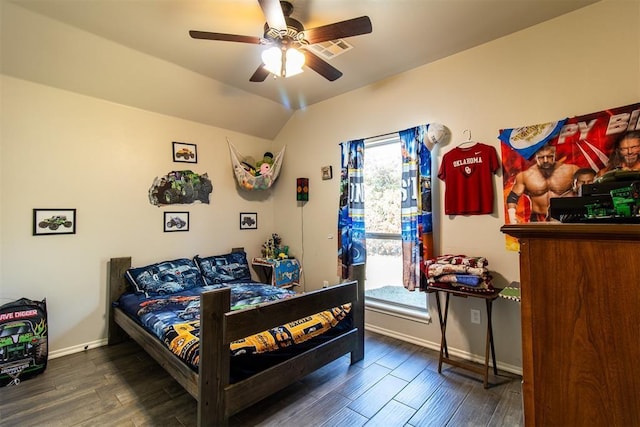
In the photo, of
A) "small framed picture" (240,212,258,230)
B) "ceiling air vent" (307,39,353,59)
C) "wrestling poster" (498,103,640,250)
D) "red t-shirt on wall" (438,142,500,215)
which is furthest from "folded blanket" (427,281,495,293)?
"small framed picture" (240,212,258,230)

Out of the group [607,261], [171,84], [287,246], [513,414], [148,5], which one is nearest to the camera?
[607,261]

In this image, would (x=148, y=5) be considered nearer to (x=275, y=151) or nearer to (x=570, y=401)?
(x=275, y=151)

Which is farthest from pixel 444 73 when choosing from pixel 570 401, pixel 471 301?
pixel 570 401

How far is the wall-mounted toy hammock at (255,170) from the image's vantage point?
12.8ft

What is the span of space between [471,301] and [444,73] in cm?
221

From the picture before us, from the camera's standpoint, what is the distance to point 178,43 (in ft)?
8.36

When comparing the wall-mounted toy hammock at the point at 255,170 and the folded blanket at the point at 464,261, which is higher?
the wall-mounted toy hammock at the point at 255,170

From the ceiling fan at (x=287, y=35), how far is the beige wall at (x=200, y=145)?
4.54ft

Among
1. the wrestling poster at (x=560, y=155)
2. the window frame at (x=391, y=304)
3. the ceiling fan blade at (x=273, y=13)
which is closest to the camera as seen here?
the ceiling fan blade at (x=273, y=13)

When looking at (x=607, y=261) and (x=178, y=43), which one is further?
(x=178, y=43)

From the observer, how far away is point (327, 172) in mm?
3756

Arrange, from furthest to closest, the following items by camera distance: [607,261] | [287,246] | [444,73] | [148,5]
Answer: [287,246]
[444,73]
[148,5]
[607,261]

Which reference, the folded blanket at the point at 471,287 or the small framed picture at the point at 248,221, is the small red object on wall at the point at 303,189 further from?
the folded blanket at the point at 471,287

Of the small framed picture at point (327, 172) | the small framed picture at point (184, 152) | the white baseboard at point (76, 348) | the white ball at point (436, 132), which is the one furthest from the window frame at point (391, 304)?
the white baseboard at point (76, 348)
